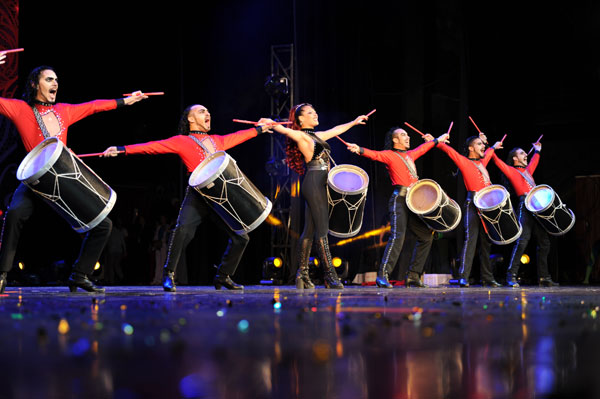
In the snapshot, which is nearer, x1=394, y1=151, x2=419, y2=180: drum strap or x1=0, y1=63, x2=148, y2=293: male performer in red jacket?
x1=0, y1=63, x2=148, y2=293: male performer in red jacket

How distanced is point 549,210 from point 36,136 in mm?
5458

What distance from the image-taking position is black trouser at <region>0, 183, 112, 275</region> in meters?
4.54

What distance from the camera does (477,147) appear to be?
778 cm

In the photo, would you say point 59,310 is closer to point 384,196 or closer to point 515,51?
point 384,196

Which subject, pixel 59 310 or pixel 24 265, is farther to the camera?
pixel 24 265

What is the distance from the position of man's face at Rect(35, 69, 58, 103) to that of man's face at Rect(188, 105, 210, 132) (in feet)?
3.83

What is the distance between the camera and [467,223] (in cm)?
740

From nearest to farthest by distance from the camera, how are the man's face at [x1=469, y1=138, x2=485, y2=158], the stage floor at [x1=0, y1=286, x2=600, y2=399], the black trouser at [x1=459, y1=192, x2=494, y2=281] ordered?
1. the stage floor at [x1=0, y1=286, x2=600, y2=399]
2. the black trouser at [x1=459, y1=192, x2=494, y2=281]
3. the man's face at [x1=469, y1=138, x2=485, y2=158]

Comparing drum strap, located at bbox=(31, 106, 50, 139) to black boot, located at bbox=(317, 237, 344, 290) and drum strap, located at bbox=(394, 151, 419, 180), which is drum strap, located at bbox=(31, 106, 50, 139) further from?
drum strap, located at bbox=(394, 151, 419, 180)

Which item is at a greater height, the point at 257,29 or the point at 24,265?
the point at 257,29

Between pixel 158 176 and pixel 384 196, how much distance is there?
4105 millimetres

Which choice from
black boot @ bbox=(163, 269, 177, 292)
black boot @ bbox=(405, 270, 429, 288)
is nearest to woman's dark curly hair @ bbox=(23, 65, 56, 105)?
black boot @ bbox=(163, 269, 177, 292)

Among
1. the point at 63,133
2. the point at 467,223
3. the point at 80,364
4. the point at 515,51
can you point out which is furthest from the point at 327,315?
the point at 515,51

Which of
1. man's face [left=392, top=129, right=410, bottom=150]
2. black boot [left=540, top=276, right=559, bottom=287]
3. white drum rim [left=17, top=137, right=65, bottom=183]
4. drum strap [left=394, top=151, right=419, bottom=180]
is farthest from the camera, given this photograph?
black boot [left=540, top=276, right=559, bottom=287]
